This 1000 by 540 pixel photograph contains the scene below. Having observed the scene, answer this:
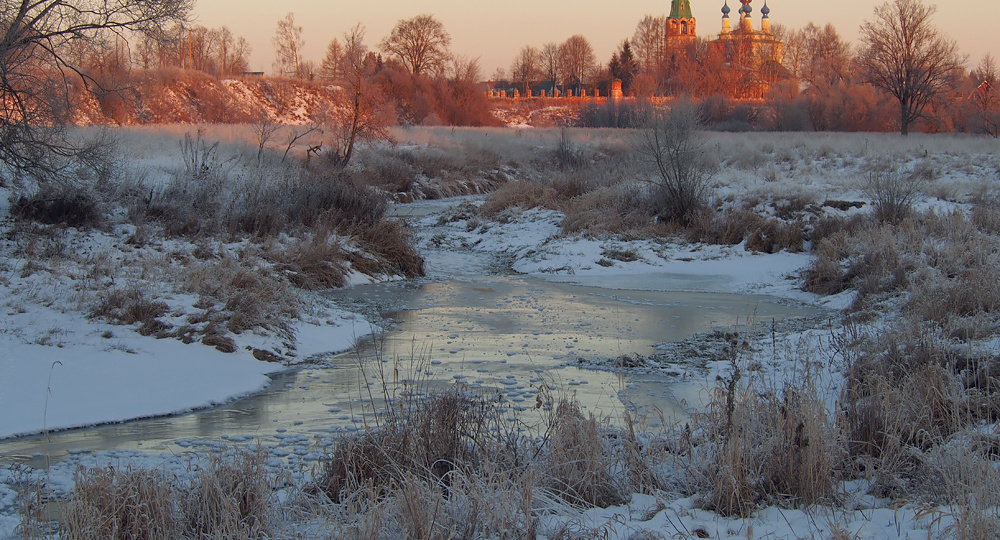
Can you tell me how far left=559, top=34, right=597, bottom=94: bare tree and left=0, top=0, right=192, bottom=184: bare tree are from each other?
10305 centimetres

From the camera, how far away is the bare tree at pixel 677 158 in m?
19.4

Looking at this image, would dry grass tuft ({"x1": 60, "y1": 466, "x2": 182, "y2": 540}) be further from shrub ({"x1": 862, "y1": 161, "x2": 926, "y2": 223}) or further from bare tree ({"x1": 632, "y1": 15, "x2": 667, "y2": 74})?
bare tree ({"x1": 632, "y1": 15, "x2": 667, "y2": 74})

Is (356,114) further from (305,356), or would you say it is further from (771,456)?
(771,456)

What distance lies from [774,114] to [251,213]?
5251 cm

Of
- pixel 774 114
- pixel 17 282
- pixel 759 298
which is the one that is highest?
pixel 774 114

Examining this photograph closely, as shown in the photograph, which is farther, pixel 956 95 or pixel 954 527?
pixel 956 95

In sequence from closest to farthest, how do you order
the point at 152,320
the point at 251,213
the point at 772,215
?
the point at 152,320, the point at 251,213, the point at 772,215

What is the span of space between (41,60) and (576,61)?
105241 mm

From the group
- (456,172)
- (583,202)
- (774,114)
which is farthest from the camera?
(774,114)

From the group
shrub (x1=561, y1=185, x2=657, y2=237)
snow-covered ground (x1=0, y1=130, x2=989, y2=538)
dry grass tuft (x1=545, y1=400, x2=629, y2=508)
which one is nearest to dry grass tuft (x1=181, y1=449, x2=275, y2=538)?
snow-covered ground (x1=0, y1=130, x2=989, y2=538)

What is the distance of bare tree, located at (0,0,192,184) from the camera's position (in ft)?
40.8

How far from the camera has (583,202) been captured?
22.0 meters

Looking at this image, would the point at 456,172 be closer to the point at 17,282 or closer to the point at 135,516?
the point at 17,282

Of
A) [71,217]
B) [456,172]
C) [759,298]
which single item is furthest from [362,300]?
[456,172]
